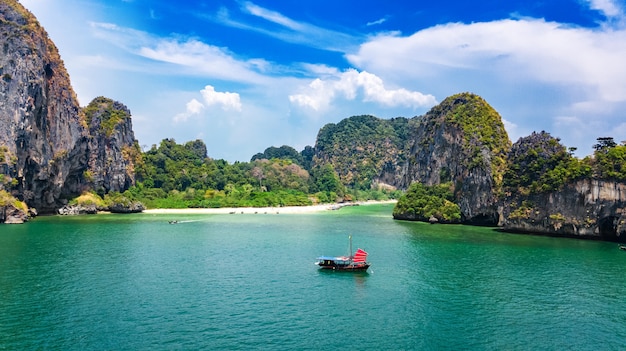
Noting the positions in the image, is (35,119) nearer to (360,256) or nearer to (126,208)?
(126,208)

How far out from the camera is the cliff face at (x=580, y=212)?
67.7 m

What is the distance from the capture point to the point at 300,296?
→ 121 feet

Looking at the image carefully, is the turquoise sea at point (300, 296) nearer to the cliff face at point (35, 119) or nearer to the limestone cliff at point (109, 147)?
the cliff face at point (35, 119)

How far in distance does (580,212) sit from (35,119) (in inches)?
4275

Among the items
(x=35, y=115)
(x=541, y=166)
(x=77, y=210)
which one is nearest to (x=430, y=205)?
(x=541, y=166)

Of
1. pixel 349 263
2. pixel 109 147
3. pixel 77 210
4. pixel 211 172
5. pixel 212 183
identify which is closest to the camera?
pixel 349 263

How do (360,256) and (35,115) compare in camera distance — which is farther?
(35,115)

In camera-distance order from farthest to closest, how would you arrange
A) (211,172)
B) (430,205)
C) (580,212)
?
(211,172) < (430,205) < (580,212)

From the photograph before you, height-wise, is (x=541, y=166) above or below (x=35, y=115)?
below

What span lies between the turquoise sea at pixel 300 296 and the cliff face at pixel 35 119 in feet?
117

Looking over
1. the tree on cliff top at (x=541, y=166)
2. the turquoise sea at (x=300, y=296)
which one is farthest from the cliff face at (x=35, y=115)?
the tree on cliff top at (x=541, y=166)

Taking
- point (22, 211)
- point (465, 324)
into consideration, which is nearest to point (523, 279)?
point (465, 324)

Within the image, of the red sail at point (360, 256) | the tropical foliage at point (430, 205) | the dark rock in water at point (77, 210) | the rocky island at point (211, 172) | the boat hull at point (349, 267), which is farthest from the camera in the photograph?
the dark rock in water at point (77, 210)

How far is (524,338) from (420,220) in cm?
7958
